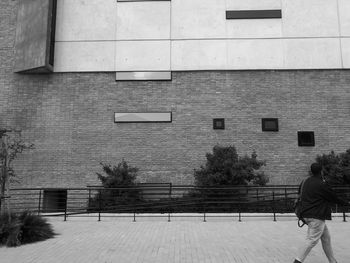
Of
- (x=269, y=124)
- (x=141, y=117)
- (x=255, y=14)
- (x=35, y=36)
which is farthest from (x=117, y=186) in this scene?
(x=255, y=14)

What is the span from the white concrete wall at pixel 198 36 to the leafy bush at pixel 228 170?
397 centimetres

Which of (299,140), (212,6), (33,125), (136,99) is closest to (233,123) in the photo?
(299,140)

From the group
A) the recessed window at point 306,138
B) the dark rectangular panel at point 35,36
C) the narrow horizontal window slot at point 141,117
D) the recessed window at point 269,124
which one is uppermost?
the dark rectangular panel at point 35,36

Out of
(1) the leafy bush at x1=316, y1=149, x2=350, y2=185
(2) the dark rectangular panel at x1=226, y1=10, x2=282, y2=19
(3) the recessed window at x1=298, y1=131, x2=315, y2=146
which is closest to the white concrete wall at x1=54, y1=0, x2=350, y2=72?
(2) the dark rectangular panel at x1=226, y1=10, x2=282, y2=19

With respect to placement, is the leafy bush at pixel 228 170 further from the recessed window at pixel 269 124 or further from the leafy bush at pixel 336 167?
the leafy bush at pixel 336 167

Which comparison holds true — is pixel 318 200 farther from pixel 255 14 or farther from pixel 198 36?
pixel 255 14

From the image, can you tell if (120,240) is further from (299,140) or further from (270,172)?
(299,140)

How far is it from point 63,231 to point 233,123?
845cm

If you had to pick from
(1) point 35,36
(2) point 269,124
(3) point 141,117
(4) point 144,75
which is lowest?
Result: (2) point 269,124

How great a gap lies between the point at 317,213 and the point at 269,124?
31.9ft

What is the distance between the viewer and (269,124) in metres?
15.0

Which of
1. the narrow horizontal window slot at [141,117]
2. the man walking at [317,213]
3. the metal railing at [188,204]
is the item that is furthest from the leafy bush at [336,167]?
the man walking at [317,213]

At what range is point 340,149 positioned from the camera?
14.7 metres

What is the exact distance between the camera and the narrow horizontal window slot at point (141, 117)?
15.2 metres
